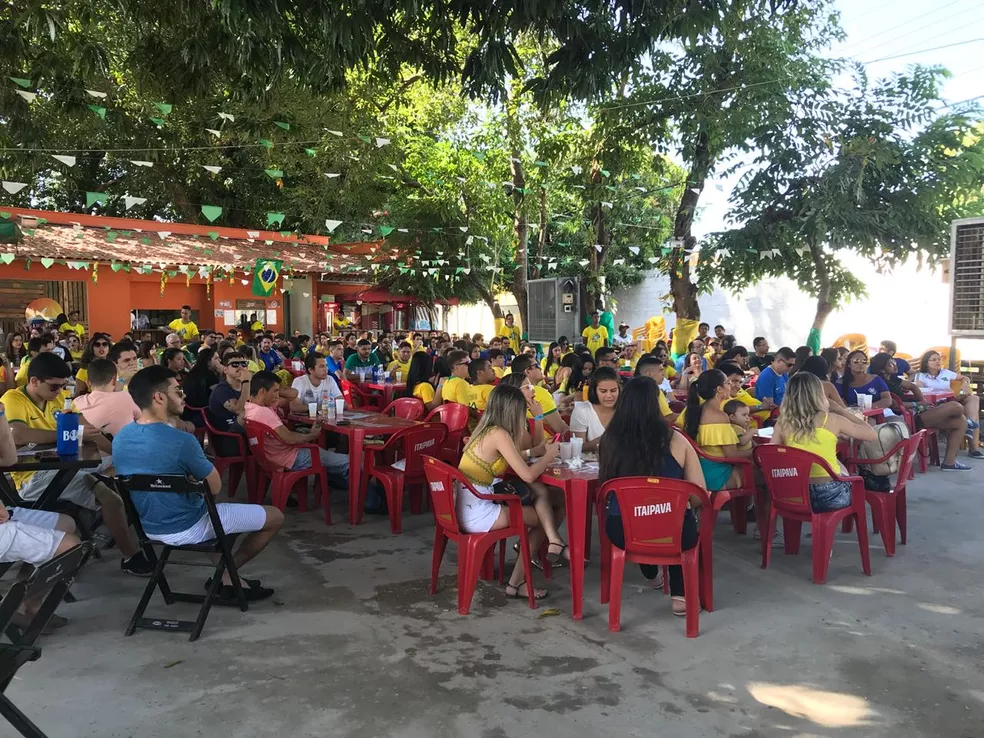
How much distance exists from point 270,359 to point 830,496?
9137 millimetres

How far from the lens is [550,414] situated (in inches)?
241

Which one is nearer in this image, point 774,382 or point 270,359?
point 774,382

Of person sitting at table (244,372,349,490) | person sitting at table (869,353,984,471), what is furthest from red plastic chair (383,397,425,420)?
person sitting at table (869,353,984,471)

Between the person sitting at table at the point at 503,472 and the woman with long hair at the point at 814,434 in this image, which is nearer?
the person sitting at table at the point at 503,472

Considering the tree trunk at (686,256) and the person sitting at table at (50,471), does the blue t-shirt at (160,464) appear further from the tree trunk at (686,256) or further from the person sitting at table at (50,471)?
the tree trunk at (686,256)

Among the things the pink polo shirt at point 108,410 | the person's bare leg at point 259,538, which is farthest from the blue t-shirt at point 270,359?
the person's bare leg at point 259,538

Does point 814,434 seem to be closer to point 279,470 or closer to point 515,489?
point 515,489

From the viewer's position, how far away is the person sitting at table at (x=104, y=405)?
18.7ft

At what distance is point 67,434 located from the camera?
4.59 m

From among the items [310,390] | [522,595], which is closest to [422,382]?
[310,390]

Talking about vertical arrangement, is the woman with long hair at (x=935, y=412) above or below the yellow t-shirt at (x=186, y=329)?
below

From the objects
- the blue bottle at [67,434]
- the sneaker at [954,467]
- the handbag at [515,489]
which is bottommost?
the sneaker at [954,467]

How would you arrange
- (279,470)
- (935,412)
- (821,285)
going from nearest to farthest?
(279,470), (935,412), (821,285)

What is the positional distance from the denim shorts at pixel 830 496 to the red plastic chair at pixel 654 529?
3.87 ft
